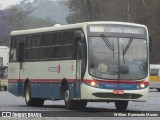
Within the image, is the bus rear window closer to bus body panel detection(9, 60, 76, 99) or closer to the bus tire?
bus body panel detection(9, 60, 76, 99)

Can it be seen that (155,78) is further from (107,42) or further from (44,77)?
(107,42)

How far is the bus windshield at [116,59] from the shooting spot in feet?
77.9

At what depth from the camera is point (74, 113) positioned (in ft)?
76.3

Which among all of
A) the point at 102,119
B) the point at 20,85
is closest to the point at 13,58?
the point at 20,85

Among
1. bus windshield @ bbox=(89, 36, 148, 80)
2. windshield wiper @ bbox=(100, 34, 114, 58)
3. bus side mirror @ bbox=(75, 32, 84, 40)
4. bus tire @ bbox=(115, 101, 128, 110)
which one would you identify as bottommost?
bus tire @ bbox=(115, 101, 128, 110)

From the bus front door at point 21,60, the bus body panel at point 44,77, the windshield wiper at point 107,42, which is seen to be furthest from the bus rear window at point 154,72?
the windshield wiper at point 107,42

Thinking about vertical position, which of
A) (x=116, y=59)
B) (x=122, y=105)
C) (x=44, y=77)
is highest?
(x=116, y=59)

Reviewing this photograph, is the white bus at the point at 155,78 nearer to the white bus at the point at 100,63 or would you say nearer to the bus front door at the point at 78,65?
the white bus at the point at 100,63

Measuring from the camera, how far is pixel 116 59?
939 inches

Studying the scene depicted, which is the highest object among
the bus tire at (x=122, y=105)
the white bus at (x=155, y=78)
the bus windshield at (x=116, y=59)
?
the bus windshield at (x=116, y=59)

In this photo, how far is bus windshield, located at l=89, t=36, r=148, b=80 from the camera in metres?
23.7

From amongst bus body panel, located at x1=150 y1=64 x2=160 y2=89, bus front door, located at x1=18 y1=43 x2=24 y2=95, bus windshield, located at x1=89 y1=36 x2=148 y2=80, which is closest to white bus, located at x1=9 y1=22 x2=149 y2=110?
bus windshield, located at x1=89 y1=36 x2=148 y2=80

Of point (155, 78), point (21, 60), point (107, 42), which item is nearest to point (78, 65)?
point (107, 42)

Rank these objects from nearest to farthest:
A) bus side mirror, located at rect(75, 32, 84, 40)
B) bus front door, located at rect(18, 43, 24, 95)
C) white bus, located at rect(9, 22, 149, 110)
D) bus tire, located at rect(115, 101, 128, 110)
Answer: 1. white bus, located at rect(9, 22, 149, 110)
2. bus side mirror, located at rect(75, 32, 84, 40)
3. bus tire, located at rect(115, 101, 128, 110)
4. bus front door, located at rect(18, 43, 24, 95)
